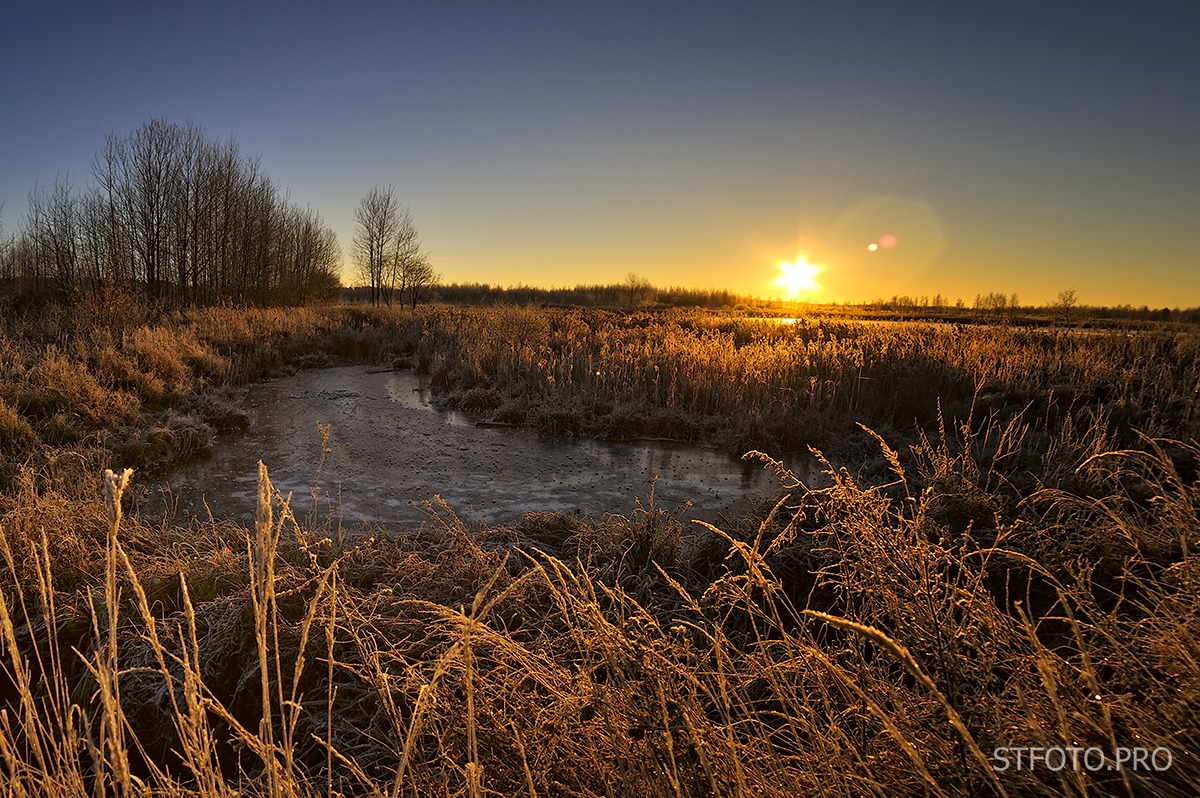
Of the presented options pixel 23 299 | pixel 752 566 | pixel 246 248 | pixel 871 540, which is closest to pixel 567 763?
pixel 752 566

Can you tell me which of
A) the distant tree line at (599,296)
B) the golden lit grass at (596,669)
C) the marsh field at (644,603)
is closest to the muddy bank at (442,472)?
the marsh field at (644,603)

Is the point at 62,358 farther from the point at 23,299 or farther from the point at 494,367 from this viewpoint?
the point at 23,299

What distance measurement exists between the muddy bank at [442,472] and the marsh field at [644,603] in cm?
31

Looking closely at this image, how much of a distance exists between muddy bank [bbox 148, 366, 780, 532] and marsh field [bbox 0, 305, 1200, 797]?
31 centimetres

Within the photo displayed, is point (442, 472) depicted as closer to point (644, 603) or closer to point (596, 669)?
point (644, 603)

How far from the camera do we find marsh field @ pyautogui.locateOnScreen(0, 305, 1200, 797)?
1.38 metres

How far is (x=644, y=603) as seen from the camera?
3.41 m

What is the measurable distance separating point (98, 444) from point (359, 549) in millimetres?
4733

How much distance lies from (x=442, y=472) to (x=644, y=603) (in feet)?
12.0

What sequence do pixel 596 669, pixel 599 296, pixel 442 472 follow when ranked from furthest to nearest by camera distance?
pixel 599 296 → pixel 442 472 → pixel 596 669

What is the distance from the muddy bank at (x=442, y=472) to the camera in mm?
5402

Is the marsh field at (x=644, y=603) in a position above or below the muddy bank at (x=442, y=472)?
above

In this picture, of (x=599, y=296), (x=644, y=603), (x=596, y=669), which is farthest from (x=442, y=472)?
(x=599, y=296)

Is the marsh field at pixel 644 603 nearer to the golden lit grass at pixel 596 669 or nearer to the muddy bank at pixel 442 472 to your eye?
the golden lit grass at pixel 596 669
